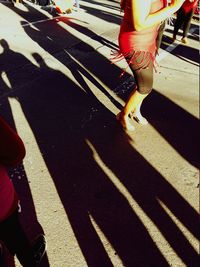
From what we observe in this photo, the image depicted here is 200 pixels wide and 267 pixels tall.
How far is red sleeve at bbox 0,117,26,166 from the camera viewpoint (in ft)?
5.26

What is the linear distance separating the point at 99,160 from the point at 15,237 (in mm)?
1947

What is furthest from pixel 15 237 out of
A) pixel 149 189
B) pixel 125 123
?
pixel 125 123

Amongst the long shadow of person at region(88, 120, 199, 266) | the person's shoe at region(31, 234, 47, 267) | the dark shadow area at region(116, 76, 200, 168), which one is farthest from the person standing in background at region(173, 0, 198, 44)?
the person's shoe at region(31, 234, 47, 267)

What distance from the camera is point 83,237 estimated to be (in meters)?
2.78

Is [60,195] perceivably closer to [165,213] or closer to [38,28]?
[165,213]

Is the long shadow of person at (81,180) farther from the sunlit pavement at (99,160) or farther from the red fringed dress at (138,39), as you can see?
the red fringed dress at (138,39)

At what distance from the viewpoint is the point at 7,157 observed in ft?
5.51

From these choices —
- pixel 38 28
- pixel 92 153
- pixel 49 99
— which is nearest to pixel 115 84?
pixel 49 99

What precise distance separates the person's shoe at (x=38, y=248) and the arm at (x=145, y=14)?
2.23 meters

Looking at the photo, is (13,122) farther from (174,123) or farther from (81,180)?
(174,123)

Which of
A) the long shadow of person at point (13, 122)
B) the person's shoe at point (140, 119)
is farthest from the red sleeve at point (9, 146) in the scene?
the person's shoe at point (140, 119)

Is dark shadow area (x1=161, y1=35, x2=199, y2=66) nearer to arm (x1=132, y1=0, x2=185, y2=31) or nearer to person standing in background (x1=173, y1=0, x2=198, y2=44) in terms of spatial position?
person standing in background (x1=173, y1=0, x2=198, y2=44)

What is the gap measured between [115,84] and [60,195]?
3262 mm

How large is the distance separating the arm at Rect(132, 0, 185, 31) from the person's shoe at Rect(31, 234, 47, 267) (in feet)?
7.32
